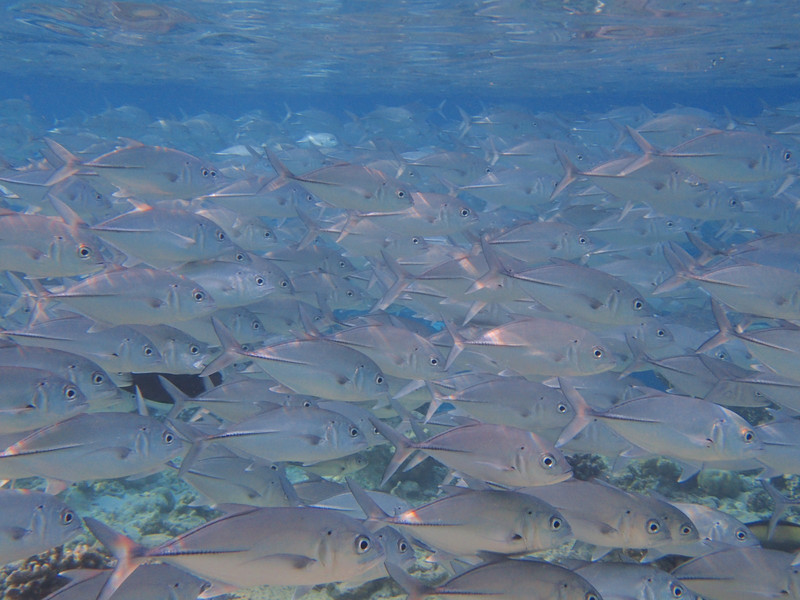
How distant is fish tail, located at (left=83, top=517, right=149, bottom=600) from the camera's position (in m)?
2.22

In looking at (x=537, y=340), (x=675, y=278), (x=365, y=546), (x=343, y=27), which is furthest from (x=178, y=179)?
(x=343, y=27)

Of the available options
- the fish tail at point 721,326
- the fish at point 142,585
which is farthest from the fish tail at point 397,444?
the fish tail at point 721,326

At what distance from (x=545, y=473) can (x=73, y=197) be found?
5.47 metres

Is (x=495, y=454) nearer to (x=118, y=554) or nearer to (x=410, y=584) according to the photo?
(x=410, y=584)

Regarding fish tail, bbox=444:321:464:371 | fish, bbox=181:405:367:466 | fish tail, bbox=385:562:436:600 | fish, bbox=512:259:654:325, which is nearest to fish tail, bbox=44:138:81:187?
fish, bbox=181:405:367:466

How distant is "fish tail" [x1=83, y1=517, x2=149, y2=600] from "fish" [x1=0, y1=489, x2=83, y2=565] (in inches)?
28.6

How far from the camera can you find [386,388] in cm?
408

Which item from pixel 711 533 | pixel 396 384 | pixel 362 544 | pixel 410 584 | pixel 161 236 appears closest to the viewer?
pixel 410 584

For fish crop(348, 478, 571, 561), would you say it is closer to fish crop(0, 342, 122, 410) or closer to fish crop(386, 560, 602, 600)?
fish crop(386, 560, 602, 600)

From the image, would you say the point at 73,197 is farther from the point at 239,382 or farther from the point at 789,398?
the point at 789,398

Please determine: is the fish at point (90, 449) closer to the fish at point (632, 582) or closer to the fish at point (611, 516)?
the fish at point (611, 516)

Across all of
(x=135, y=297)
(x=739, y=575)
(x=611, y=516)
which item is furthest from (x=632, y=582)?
(x=135, y=297)

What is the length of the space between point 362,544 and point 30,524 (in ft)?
5.41

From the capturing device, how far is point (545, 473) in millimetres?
2986
